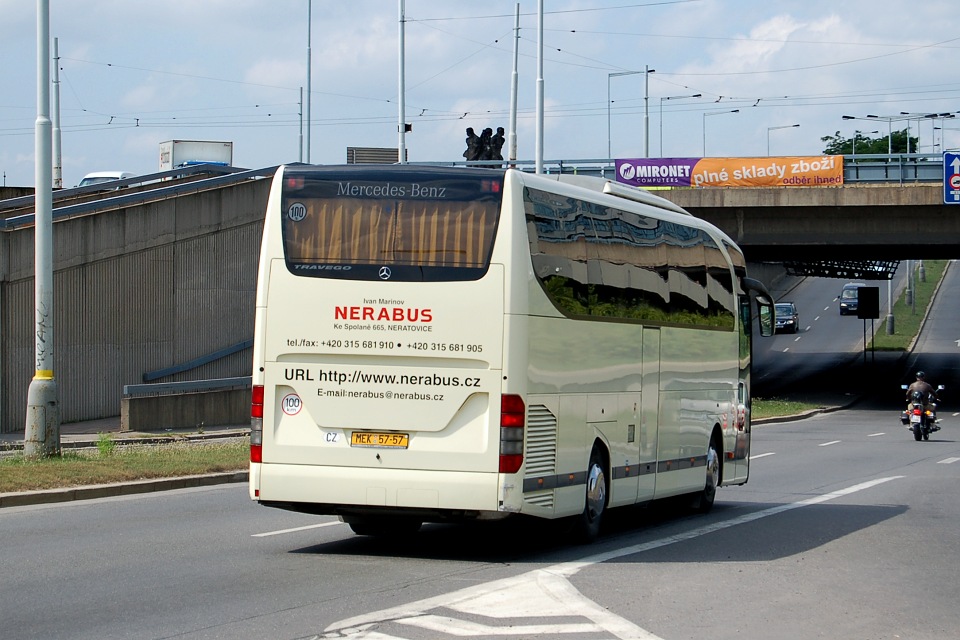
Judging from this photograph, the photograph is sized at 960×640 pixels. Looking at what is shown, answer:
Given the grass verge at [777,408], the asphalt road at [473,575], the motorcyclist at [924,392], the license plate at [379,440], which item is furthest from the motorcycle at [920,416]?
the license plate at [379,440]

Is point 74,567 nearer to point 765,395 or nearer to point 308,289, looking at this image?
point 308,289

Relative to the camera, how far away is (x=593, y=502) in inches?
494

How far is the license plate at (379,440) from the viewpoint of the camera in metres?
11.2

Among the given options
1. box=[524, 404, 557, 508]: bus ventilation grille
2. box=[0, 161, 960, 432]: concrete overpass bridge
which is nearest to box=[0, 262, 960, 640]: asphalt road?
box=[524, 404, 557, 508]: bus ventilation grille

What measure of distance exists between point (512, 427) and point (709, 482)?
605 cm

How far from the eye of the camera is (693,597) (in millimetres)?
9586

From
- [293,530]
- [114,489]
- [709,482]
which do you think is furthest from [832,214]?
[293,530]

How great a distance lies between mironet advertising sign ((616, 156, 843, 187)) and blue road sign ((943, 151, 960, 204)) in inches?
124

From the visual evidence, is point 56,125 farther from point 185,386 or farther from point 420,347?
point 420,347

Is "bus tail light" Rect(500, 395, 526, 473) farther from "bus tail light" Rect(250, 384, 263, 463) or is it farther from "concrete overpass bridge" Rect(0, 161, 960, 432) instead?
"concrete overpass bridge" Rect(0, 161, 960, 432)

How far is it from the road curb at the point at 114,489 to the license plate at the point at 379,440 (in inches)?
229

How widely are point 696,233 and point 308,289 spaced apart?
588cm

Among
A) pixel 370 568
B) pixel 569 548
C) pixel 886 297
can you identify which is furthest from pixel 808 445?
pixel 886 297

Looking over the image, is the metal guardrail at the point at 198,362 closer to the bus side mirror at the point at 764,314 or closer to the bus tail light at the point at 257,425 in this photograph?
the bus side mirror at the point at 764,314
